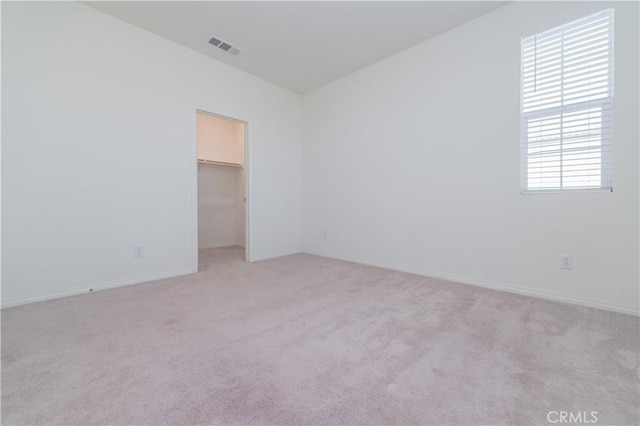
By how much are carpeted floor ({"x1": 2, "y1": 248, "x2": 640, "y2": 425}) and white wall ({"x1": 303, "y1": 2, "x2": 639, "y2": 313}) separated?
1.27ft

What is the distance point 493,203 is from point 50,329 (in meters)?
3.75

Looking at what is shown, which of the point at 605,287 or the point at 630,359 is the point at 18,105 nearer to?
the point at 630,359

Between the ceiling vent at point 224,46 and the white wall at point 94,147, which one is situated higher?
the ceiling vent at point 224,46

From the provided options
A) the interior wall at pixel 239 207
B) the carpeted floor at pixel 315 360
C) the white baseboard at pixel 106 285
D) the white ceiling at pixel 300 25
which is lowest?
the carpeted floor at pixel 315 360

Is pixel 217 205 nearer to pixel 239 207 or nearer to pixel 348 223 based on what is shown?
pixel 239 207

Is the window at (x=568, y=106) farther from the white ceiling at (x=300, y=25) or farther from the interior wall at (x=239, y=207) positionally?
the interior wall at (x=239, y=207)

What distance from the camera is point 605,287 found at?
6.50 ft

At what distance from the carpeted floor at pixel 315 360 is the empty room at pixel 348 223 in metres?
0.01

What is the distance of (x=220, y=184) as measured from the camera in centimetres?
524

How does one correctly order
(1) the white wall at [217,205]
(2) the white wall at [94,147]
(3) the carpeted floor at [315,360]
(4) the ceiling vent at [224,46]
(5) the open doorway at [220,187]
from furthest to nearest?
(1) the white wall at [217,205] < (5) the open doorway at [220,187] < (4) the ceiling vent at [224,46] < (2) the white wall at [94,147] < (3) the carpeted floor at [315,360]

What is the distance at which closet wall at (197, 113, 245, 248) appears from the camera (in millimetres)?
4895

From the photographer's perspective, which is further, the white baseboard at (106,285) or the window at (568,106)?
the white baseboard at (106,285)

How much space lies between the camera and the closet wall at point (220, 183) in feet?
16.1

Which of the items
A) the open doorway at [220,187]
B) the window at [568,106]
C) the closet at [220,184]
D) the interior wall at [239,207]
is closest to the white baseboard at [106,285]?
the open doorway at [220,187]
